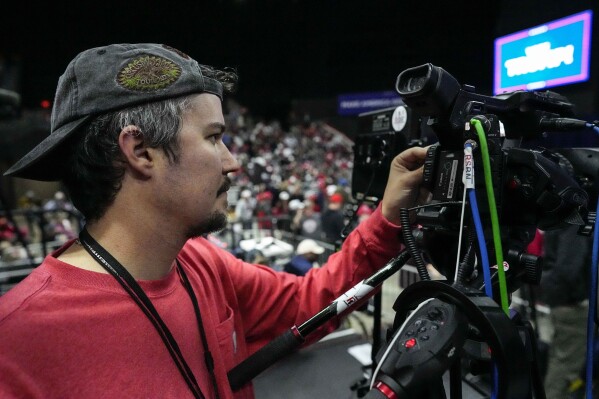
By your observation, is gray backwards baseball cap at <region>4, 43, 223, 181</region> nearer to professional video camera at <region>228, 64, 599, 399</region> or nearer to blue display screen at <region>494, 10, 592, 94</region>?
professional video camera at <region>228, 64, 599, 399</region>

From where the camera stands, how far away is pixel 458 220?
2.78 feet

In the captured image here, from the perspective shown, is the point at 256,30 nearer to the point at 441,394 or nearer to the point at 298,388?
the point at 298,388

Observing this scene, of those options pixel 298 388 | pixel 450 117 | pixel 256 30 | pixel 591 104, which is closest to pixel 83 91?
pixel 450 117

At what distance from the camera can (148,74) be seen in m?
0.92

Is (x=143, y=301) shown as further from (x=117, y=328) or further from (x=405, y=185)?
(x=405, y=185)

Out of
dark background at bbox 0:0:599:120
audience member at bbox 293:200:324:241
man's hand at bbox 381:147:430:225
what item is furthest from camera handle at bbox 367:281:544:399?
dark background at bbox 0:0:599:120

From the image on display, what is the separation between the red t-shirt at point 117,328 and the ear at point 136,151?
247 mm

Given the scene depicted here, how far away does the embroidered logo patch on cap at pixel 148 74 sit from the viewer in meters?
0.91

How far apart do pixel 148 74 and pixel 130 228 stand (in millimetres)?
353

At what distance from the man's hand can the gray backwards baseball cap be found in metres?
0.56

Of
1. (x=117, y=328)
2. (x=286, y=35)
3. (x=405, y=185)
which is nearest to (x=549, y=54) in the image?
(x=405, y=185)

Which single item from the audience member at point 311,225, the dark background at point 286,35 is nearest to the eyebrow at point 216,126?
the audience member at point 311,225

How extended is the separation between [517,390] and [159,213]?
2.57 feet

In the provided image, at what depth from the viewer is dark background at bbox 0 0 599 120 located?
424 inches
